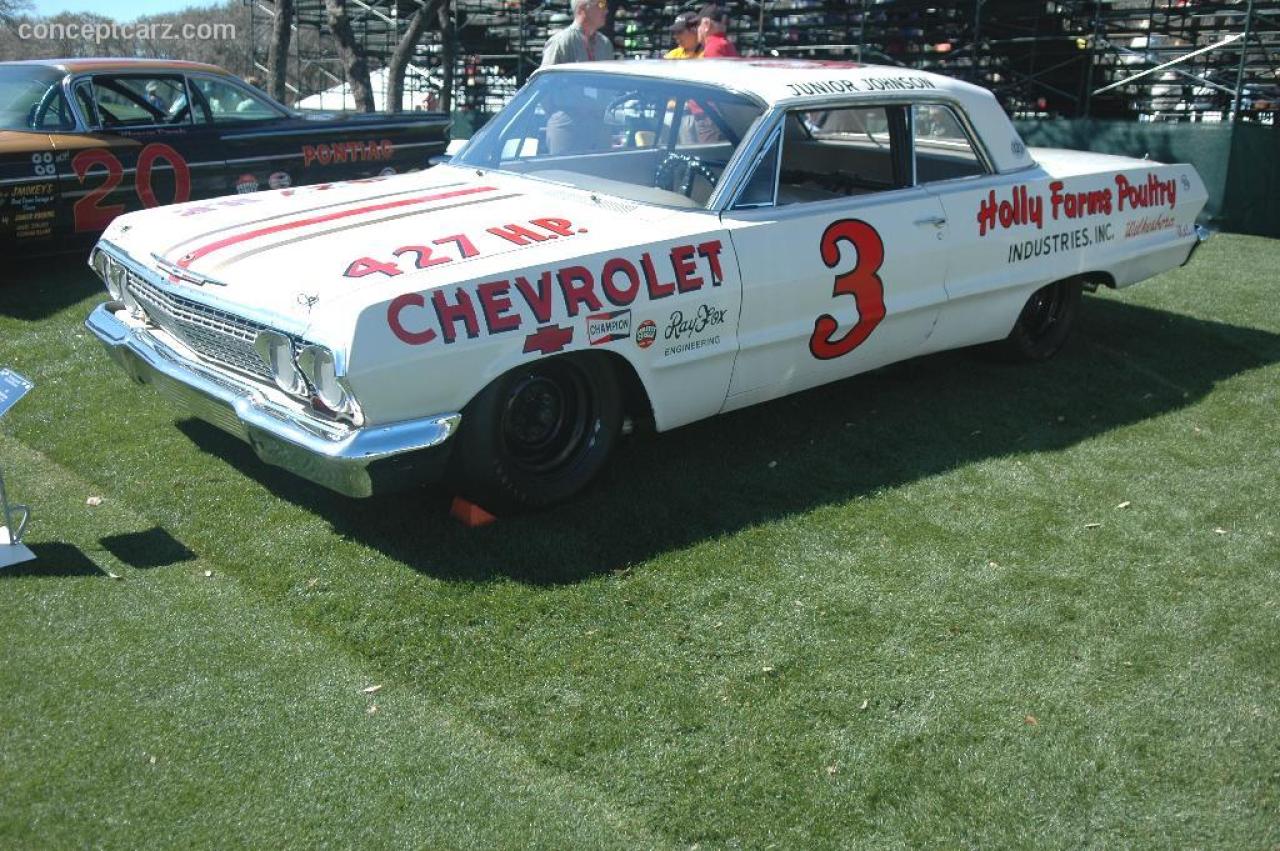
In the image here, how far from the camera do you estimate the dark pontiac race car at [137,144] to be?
7562mm

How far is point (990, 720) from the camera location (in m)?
3.34

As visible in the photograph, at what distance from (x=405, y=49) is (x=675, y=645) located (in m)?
16.4

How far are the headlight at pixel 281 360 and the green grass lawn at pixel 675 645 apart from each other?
0.58m

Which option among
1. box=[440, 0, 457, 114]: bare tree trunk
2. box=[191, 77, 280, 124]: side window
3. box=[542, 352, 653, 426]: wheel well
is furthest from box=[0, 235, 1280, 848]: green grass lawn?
box=[440, 0, 457, 114]: bare tree trunk

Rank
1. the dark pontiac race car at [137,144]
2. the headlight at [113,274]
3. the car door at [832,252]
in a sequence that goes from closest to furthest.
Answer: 1. the car door at [832,252]
2. the headlight at [113,274]
3. the dark pontiac race car at [137,144]

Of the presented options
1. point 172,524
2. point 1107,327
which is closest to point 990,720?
point 172,524

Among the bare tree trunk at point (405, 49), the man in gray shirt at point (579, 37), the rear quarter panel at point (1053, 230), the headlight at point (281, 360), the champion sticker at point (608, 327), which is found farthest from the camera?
the bare tree trunk at point (405, 49)

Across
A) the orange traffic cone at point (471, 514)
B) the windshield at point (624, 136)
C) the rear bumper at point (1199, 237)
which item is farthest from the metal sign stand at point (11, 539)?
the rear bumper at point (1199, 237)

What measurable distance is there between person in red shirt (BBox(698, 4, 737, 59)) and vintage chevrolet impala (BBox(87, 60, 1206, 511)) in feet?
9.04

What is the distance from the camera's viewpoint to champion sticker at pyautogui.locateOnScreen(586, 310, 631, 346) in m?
4.21

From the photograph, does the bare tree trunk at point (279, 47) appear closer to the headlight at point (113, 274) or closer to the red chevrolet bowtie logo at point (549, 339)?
the headlight at point (113, 274)

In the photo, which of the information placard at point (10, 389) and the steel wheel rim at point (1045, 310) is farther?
the steel wheel rim at point (1045, 310)

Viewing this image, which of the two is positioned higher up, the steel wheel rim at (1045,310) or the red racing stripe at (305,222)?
the red racing stripe at (305,222)

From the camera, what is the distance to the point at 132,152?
26.2ft
